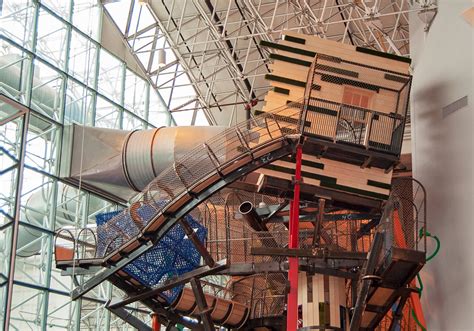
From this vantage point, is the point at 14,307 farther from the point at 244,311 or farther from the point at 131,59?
the point at 131,59

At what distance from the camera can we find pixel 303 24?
95.8 ft

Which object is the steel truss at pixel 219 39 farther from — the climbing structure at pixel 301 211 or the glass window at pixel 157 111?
the climbing structure at pixel 301 211

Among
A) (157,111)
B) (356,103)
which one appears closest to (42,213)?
(157,111)

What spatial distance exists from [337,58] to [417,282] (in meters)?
5.94

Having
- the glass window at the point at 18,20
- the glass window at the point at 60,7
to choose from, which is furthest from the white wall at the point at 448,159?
the glass window at the point at 60,7

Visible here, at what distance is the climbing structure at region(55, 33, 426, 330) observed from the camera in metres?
16.4

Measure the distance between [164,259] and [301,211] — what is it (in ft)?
11.6

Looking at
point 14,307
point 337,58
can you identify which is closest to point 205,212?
point 337,58

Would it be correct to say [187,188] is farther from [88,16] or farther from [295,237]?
[88,16]

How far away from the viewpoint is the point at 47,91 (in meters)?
25.5

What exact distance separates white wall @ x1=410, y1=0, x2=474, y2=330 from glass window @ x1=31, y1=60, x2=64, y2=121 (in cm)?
1215

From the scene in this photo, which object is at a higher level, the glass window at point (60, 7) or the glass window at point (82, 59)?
the glass window at point (60, 7)

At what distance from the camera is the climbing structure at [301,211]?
1638 cm

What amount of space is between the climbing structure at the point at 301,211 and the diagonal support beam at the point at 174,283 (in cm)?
4
